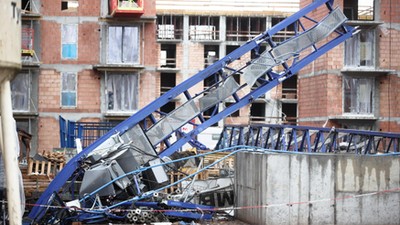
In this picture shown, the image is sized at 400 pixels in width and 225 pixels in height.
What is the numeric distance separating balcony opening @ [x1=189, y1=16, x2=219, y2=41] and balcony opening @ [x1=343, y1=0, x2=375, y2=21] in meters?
34.1

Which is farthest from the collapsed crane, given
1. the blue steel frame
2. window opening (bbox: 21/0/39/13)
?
window opening (bbox: 21/0/39/13)

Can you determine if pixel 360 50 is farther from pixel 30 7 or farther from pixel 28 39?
pixel 30 7

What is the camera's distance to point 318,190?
23.8 m

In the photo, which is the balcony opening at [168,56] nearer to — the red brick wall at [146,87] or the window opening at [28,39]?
the red brick wall at [146,87]

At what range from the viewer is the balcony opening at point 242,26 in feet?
286

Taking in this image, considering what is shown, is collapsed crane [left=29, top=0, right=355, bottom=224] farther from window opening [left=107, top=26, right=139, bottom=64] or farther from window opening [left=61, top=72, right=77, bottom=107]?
window opening [left=61, top=72, right=77, bottom=107]

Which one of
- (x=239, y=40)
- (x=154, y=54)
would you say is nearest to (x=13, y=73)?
(x=154, y=54)

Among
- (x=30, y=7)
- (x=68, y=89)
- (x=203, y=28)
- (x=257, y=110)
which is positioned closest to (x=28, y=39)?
(x=30, y=7)

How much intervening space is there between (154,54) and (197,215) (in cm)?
2622

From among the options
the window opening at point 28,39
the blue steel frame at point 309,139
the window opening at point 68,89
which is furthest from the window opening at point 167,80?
the blue steel frame at point 309,139

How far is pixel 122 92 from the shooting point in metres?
50.8

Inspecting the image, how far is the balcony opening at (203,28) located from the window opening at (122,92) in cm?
3573

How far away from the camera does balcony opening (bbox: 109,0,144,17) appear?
161 feet

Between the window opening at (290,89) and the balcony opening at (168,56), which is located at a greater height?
the balcony opening at (168,56)
